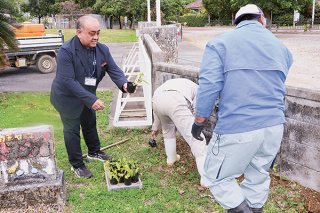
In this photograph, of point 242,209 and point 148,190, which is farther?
point 148,190

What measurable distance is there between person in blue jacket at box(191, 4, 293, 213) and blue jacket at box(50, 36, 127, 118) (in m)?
1.77

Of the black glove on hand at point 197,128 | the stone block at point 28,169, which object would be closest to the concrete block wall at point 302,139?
the black glove on hand at point 197,128

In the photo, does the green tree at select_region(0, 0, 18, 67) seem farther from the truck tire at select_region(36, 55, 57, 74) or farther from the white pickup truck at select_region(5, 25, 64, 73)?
the truck tire at select_region(36, 55, 57, 74)

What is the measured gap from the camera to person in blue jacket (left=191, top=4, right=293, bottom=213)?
3000mm

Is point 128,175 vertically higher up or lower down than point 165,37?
lower down

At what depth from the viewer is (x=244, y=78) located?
3008mm

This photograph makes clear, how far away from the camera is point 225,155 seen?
124 inches

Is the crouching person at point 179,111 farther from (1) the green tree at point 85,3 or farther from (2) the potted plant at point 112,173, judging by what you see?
(1) the green tree at point 85,3

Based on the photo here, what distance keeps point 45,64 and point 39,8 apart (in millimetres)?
47707

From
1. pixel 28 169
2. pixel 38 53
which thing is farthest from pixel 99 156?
pixel 38 53

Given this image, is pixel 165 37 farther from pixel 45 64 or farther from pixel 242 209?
pixel 242 209

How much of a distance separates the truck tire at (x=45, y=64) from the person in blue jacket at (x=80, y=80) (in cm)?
912

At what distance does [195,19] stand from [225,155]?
61256 millimetres

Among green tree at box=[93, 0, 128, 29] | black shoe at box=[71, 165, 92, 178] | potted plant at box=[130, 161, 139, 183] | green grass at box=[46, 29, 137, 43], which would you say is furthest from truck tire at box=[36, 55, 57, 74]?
green tree at box=[93, 0, 128, 29]
